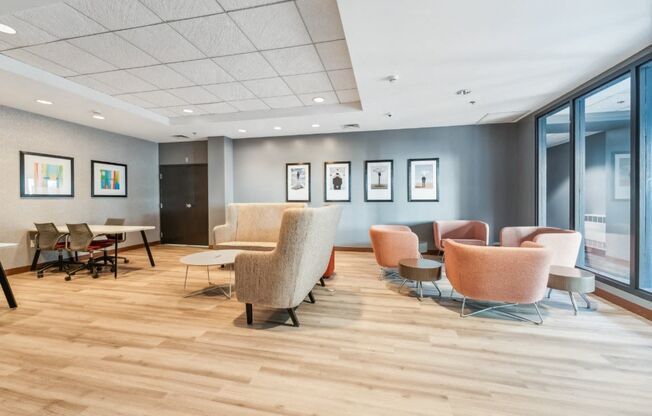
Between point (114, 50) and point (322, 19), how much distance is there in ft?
7.32

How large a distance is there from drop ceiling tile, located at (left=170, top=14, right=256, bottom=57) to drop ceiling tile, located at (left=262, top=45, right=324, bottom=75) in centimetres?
26

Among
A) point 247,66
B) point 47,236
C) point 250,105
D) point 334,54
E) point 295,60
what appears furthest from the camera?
point 250,105

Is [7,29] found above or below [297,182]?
above

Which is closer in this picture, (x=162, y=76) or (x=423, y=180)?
(x=162, y=76)

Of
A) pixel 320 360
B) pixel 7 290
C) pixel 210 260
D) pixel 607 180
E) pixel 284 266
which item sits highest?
pixel 607 180

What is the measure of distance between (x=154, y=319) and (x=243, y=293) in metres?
Answer: 1.02

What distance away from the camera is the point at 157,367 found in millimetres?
1878

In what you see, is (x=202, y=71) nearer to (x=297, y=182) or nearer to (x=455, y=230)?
(x=297, y=182)

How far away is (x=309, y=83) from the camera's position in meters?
3.70

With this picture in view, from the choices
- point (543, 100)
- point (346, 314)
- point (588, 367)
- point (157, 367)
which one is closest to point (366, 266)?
point (346, 314)

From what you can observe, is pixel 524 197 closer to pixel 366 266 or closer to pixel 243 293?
pixel 366 266

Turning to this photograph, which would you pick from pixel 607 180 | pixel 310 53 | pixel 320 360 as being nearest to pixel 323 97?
pixel 310 53

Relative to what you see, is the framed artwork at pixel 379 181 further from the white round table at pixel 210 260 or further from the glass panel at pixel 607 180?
the white round table at pixel 210 260

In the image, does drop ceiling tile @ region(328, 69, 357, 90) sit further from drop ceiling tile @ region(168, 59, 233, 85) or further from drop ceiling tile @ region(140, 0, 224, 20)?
drop ceiling tile @ region(140, 0, 224, 20)
